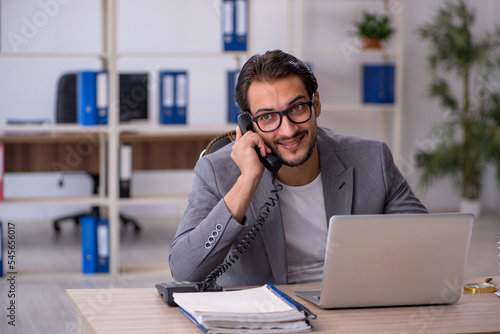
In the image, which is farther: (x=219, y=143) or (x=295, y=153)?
(x=219, y=143)

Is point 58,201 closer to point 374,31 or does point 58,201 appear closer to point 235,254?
point 235,254

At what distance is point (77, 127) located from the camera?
4223 millimetres

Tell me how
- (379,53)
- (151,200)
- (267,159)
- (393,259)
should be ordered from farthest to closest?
1. (379,53)
2. (151,200)
3. (267,159)
4. (393,259)

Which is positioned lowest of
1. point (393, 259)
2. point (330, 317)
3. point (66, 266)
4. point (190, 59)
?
point (66, 266)

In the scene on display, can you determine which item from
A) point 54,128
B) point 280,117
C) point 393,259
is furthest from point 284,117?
point 54,128

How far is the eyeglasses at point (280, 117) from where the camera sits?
188cm

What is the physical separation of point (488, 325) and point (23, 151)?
4029 millimetres

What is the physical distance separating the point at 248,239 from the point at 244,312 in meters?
0.48

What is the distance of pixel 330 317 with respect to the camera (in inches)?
56.1

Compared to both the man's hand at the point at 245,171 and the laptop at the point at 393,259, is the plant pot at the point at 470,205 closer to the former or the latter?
the man's hand at the point at 245,171

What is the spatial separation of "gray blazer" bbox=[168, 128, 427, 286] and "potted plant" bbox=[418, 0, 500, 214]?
4.20 meters

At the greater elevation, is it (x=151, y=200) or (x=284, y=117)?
(x=284, y=117)

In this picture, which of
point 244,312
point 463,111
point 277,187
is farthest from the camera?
point 463,111

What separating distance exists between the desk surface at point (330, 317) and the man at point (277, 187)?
0.84ft
